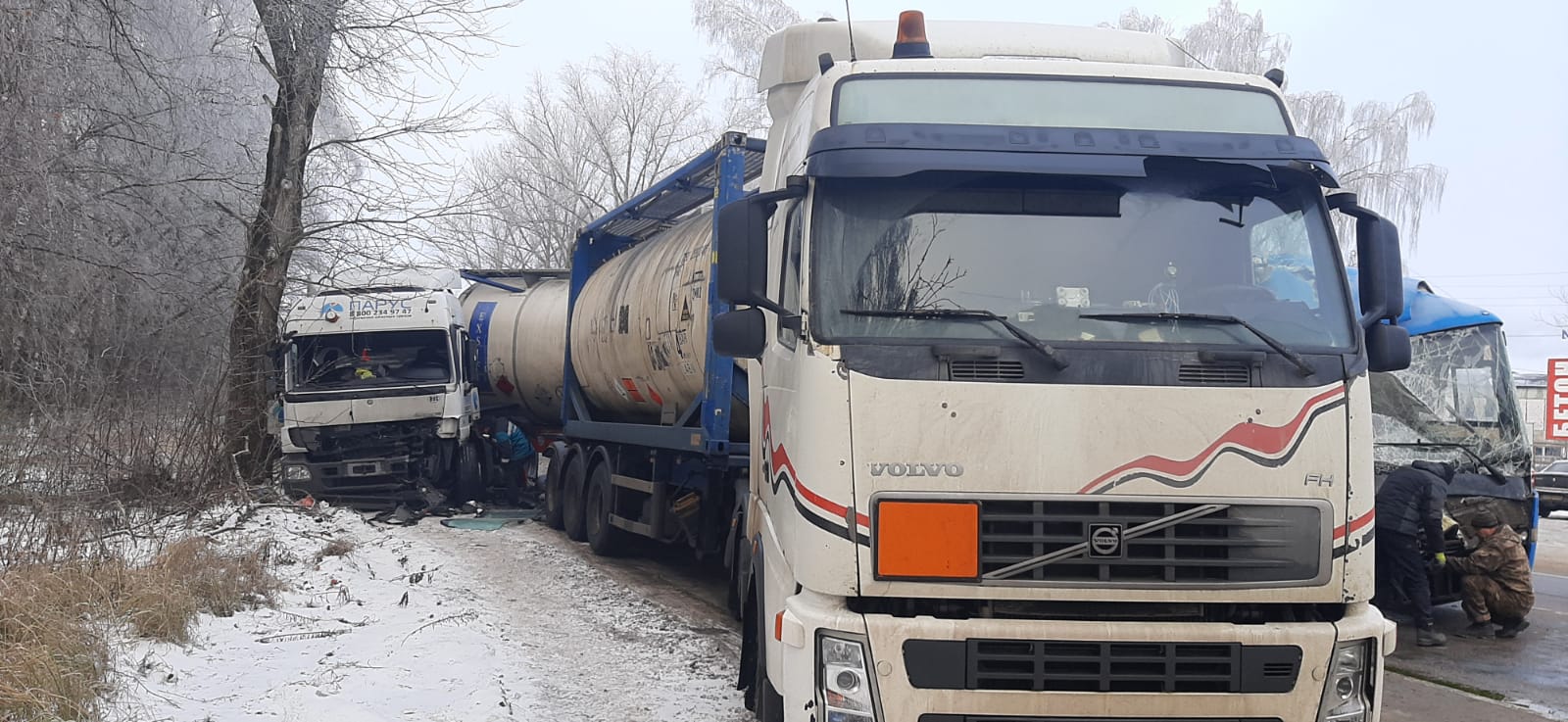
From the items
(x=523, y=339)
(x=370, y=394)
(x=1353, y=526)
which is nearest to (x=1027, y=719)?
(x=1353, y=526)

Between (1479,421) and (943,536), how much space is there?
7707mm

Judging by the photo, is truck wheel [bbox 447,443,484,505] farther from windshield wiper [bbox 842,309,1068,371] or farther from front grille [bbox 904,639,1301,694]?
front grille [bbox 904,639,1301,694]

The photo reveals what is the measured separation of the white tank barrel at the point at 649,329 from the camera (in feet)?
30.1

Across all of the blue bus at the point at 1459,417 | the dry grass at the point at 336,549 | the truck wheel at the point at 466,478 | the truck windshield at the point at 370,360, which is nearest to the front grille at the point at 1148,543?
the blue bus at the point at 1459,417

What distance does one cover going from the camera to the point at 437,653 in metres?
7.10

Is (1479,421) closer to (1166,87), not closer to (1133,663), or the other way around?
(1166,87)

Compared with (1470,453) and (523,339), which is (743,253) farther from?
(523,339)

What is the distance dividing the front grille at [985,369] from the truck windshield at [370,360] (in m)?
12.6

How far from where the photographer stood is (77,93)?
11242 mm

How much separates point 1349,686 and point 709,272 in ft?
18.6

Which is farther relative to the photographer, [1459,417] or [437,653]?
[1459,417]

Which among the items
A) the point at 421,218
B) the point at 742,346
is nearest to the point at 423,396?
the point at 421,218

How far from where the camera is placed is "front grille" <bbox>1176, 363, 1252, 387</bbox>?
13.0 feet

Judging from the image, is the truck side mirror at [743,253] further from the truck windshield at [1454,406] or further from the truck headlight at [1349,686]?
the truck windshield at [1454,406]
